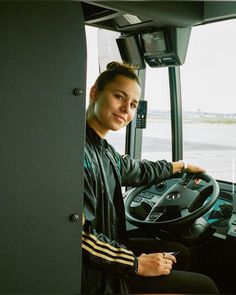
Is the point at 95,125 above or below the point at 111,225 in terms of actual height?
above

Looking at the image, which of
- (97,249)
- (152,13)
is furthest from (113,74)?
(97,249)

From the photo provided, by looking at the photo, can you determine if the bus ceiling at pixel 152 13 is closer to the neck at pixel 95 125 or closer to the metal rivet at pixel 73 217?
the neck at pixel 95 125

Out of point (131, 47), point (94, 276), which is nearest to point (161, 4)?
point (131, 47)

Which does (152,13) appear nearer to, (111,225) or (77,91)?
(77,91)

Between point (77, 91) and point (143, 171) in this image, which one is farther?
point (143, 171)

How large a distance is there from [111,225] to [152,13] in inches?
35.6

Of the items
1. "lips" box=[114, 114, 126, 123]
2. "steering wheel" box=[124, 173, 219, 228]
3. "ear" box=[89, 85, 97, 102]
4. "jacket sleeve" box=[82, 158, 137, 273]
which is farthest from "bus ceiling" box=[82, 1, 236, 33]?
"steering wheel" box=[124, 173, 219, 228]

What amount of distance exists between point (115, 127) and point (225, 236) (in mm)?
907

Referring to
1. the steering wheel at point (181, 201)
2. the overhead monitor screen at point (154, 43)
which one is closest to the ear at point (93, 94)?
the overhead monitor screen at point (154, 43)

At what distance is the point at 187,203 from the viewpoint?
6.18ft

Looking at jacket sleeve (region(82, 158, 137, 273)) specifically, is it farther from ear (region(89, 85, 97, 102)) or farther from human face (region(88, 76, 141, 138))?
ear (region(89, 85, 97, 102))

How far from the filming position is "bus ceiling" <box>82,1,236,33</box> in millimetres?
1310

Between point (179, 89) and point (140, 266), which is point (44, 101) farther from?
point (179, 89)

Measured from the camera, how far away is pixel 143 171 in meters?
2.03
